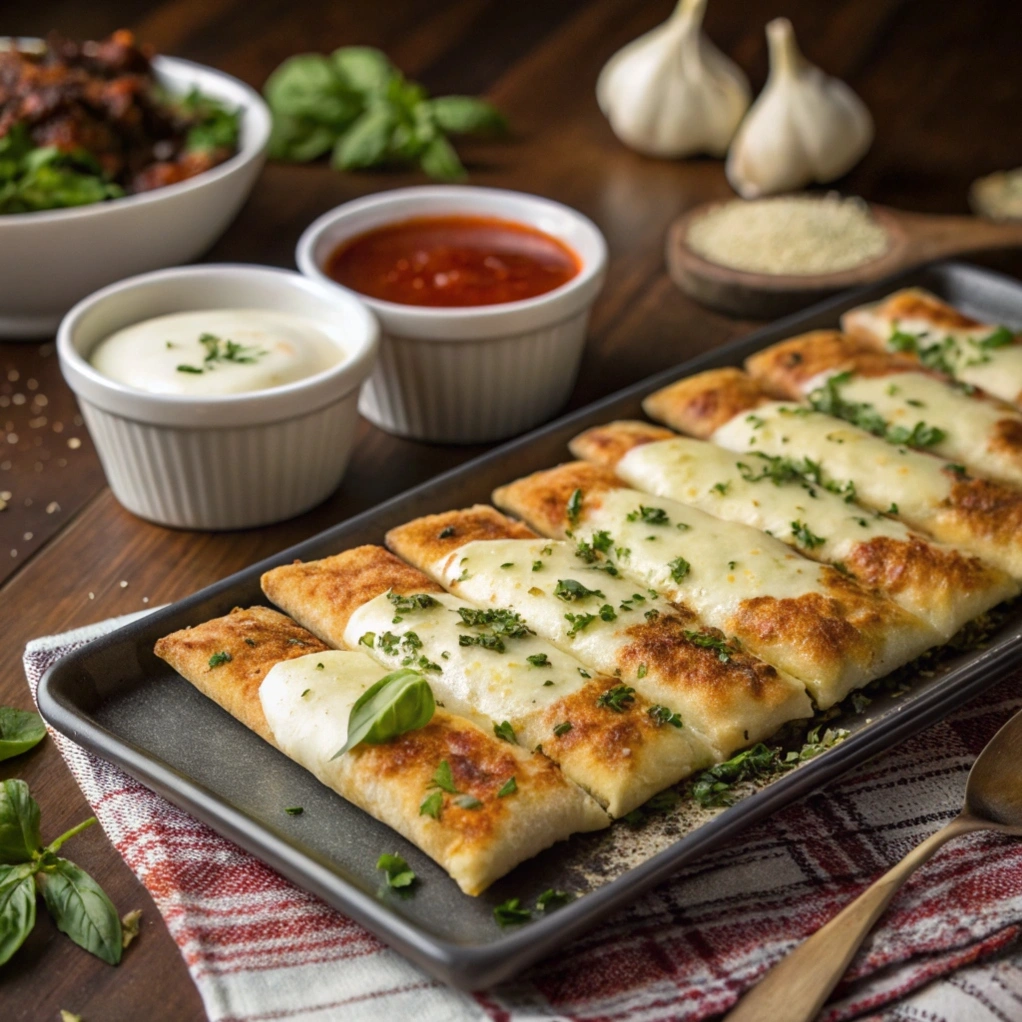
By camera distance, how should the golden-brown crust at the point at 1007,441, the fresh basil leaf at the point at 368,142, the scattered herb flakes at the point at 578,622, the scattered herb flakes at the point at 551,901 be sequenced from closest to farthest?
the scattered herb flakes at the point at 551,901 → the scattered herb flakes at the point at 578,622 → the golden-brown crust at the point at 1007,441 → the fresh basil leaf at the point at 368,142

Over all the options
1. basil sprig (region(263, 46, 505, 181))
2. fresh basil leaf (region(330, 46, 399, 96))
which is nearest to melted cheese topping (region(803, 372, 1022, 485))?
basil sprig (region(263, 46, 505, 181))

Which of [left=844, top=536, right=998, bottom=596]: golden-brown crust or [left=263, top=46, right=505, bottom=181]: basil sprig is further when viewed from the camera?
[left=263, top=46, right=505, bottom=181]: basil sprig

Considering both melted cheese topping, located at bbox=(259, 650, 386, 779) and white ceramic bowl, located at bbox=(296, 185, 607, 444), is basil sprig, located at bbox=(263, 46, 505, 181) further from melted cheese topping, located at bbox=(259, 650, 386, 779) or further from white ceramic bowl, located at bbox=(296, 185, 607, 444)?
melted cheese topping, located at bbox=(259, 650, 386, 779)

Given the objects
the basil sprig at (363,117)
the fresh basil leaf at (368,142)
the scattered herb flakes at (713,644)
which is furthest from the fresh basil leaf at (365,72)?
the scattered herb flakes at (713,644)

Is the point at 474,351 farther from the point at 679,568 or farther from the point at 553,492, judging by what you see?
the point at 679,568

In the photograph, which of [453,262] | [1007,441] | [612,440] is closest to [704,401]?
[612,440]

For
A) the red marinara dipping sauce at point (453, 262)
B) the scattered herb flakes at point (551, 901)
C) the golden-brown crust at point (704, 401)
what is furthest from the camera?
the red marinara dipping sauce at point (453, 262)

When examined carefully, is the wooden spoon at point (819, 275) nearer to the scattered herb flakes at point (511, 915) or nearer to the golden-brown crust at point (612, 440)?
the golden-brown crust at point (612, 440)
